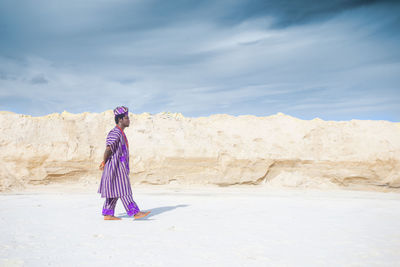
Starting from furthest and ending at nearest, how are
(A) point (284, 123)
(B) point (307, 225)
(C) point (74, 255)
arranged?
(A) point (284, 123) → (B) point (307, 225) → (C) point (74, 255)

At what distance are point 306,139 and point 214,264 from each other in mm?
13204

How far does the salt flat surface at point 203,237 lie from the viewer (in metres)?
3.34

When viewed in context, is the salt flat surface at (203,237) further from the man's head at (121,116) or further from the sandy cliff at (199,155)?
the sandy cliff at (199,155)

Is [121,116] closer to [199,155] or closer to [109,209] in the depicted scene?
[109,209]

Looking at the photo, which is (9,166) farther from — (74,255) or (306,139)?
(306,139)

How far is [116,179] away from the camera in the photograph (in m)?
5.79

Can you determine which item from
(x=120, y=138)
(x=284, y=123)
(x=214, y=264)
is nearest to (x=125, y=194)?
(x=120, y=138)

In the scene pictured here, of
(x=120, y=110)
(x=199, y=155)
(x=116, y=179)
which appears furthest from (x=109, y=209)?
(x=199, y=155)

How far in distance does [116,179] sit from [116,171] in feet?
0.45

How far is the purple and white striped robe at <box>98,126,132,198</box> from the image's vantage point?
5.73 m

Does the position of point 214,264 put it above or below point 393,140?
below

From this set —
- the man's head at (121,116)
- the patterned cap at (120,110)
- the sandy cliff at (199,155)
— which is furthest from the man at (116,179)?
the sandy cliff at (199,155)

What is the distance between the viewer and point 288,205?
7.67m

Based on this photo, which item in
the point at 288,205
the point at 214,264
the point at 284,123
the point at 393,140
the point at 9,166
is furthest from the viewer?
the point at 284,123
